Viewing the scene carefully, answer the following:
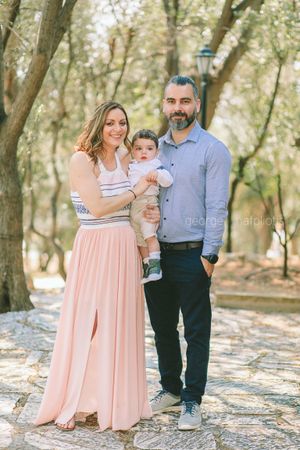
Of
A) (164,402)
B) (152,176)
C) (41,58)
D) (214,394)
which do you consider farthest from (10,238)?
(152,176)

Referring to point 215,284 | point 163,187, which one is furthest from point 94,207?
point 215,284

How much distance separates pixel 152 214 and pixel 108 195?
327 mm

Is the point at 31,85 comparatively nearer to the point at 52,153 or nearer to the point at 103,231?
the point at 103,231

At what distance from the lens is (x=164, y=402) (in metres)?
4.85

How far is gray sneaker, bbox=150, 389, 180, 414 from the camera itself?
15.8 ft

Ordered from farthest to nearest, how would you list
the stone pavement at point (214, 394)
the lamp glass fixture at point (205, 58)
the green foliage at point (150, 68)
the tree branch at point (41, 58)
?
the green foliage at point (150, 68) → the lamp glass fixture at point (205, 58) → the tree branch at point (41, 58) → the stone pavement at point (214, 394)

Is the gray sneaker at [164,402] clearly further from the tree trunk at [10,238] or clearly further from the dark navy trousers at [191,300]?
the tree trunk at [10,238]

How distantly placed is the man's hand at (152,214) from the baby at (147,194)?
0.03 metres

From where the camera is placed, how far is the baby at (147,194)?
447 centimetres

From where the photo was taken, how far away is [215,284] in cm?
1116

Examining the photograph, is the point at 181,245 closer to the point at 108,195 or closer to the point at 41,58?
the point at 108,195

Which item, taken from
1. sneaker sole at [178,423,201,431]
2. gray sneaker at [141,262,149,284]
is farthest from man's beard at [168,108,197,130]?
sneaker sole at [178,423,201,431]

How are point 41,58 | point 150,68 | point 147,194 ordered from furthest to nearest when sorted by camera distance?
point 150,68 < point 41,58 < point 147,194

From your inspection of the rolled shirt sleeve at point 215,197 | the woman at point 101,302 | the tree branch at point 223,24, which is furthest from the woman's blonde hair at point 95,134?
the tree branch at point 223,24
